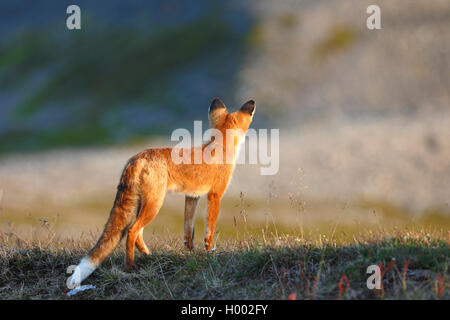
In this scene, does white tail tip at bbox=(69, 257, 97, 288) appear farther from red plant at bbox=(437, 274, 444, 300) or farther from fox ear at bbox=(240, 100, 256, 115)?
red plant at bbox=(437, 274, 444, 300)

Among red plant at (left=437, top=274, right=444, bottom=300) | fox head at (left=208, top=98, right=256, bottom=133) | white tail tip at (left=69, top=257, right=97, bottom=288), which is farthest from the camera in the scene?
fox head at (left=208, top=98, right=256, bottom=133)

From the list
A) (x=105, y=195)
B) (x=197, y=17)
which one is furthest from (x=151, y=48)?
(x=105, y=195)

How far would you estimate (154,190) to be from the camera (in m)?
7.97

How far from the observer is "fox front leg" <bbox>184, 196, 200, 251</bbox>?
29.1 feet

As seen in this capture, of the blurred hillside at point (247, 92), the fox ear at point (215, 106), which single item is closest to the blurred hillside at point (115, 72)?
the blurred hillside at point (247, 92)

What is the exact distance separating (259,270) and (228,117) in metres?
3.74

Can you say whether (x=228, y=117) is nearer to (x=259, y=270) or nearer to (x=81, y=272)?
(x=259, y=270)

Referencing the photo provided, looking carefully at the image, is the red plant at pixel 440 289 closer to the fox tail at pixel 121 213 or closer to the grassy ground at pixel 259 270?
the grassy ground at pixel 259 270

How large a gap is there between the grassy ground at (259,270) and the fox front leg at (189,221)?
414 millimetres

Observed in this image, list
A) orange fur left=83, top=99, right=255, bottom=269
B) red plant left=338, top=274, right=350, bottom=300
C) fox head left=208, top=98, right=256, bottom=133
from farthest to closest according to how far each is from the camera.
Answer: fox head left=208, top=98, right=256, bottom=133 < orange fur left=83, top=99, right=255, bottom=269 < red plant left=338, top=274, right=350, bottom=300

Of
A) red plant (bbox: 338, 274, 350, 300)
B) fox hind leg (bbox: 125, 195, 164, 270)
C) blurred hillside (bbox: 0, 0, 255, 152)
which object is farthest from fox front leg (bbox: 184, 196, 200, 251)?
blurred hillside (bbox: 0, 0, 255, 152)

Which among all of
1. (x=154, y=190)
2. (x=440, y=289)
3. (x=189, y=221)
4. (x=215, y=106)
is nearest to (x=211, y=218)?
(x=189, y=221)
